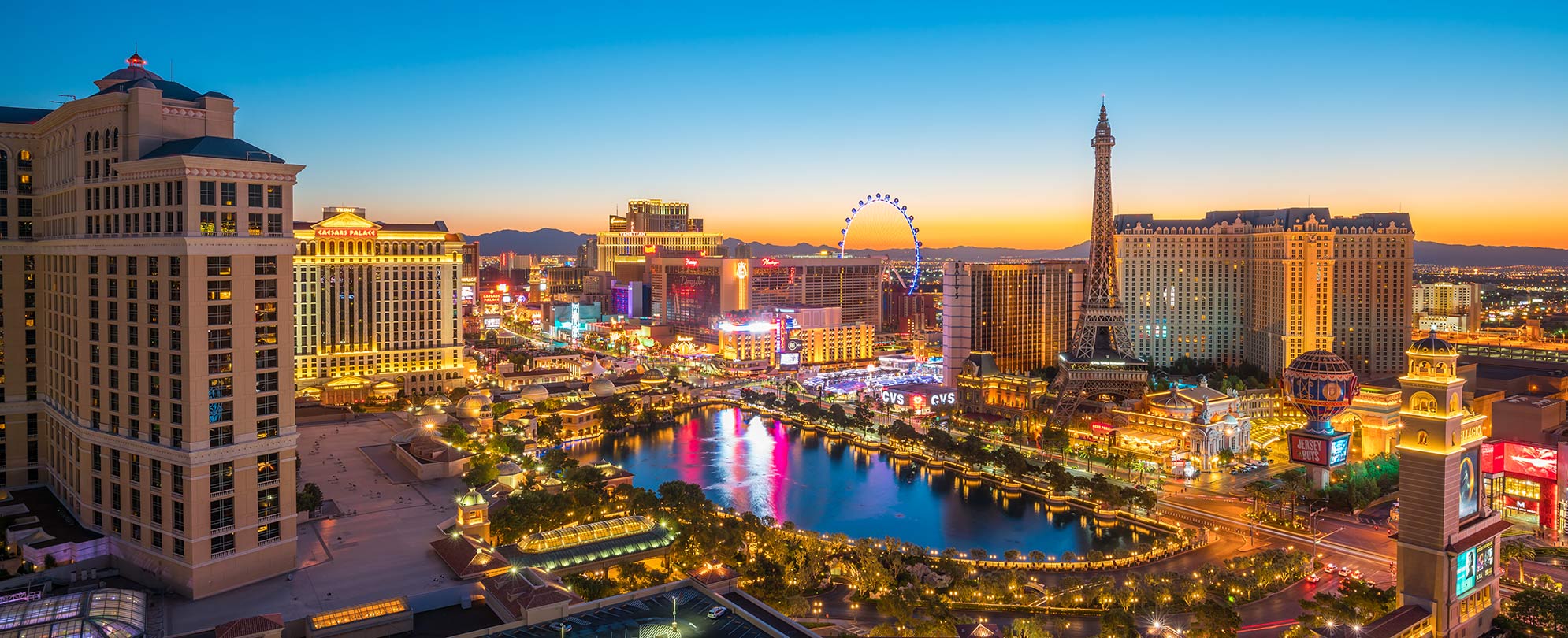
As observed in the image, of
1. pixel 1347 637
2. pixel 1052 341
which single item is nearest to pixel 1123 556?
pixel 1347 637

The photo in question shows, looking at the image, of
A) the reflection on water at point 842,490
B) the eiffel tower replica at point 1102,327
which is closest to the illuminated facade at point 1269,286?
the eiffel tower replica at point 1102,327

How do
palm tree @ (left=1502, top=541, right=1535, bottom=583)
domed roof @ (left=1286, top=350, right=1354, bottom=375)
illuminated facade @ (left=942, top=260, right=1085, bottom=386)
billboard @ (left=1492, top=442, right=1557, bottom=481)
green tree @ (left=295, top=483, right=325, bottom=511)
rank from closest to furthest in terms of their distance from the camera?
palm tree @ (left=1502, top=541, right=1535, bottom=583) < green tree @ (left=295, top=483, right=325, bottom=511) < billboard @ (left=1492, top=442, right=1557, bottom=481) < domed roof @ (left=1286, top=350, right=1354, bottom=375) < illuminated facade @ (left=942, top=260, right=1085, bottom=386)

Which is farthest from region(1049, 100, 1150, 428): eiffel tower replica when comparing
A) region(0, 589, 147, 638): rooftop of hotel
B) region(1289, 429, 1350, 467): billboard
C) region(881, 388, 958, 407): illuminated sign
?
region(0, 589, 147, 638): rooftop of hotel

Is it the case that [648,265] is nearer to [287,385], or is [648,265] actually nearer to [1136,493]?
[1136,493]

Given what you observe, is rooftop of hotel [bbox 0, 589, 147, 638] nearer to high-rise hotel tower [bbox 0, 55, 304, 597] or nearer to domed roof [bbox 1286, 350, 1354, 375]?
high-rise hotel tower [bbox 0, 55, 304, 597]

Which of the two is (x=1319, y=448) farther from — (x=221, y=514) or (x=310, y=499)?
(x=221, y=514)
